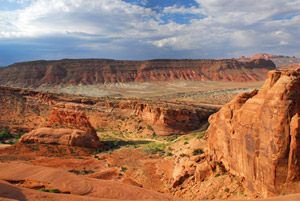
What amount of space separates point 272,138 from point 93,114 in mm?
37336

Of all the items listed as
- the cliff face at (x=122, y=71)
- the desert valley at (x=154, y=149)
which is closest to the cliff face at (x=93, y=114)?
the desert valley at (x=154, y=149)

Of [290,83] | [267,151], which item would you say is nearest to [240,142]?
[267,151]

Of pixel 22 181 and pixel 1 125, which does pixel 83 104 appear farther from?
pixel 22 181

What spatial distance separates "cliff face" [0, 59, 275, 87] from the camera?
389ft

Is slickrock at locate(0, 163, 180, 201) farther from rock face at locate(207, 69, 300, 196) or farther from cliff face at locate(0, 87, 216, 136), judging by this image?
cliff face at locate(0, 87, 216, 136)

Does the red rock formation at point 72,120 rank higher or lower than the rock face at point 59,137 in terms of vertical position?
higher

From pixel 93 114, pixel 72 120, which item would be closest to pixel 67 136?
pixel 72 120

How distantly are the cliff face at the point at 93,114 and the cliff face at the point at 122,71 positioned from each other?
249 ft

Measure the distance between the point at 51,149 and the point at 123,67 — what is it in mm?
119340

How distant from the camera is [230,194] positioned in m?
12.3

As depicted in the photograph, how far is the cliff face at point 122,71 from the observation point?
389ft

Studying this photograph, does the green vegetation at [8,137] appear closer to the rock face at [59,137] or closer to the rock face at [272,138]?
the rock face at [59,137]

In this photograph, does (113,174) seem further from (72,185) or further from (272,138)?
(272,138)

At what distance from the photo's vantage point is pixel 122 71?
450 ft
